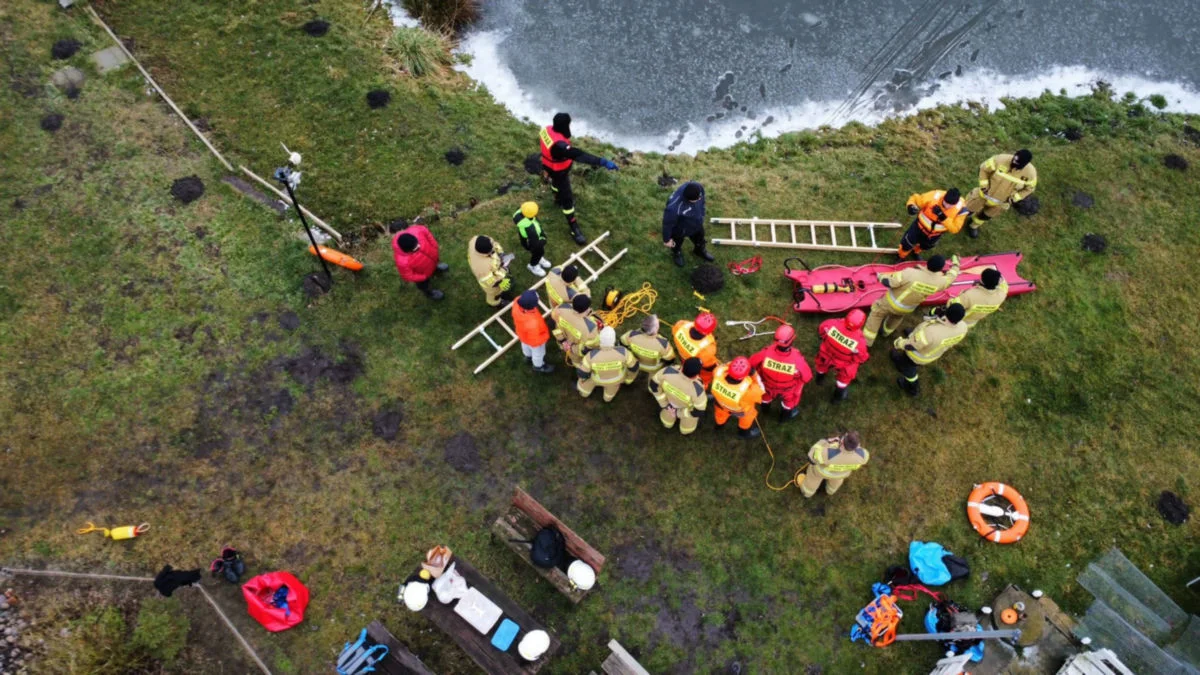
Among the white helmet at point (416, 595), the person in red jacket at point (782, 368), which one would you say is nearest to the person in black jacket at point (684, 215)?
the person in red jacket at point (782, 368)

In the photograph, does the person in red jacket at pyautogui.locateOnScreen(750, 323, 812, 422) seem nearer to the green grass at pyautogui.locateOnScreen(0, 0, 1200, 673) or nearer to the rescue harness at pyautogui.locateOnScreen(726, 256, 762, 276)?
the green grass at pyautogui.locateOnScreen(0, 0, 1200, 673)

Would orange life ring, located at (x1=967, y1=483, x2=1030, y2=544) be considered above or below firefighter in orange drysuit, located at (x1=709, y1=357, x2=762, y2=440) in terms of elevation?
above

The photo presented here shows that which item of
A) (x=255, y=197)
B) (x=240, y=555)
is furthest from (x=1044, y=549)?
(x=255, y=197)

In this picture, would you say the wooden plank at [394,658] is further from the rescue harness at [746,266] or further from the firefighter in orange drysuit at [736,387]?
the rescue harness at [746,266]

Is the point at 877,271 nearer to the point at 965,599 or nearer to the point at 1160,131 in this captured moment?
the point at 965,599

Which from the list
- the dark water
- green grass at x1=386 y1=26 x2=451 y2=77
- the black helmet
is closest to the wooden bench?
the black helmet

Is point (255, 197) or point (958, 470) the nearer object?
point (958, 470)
